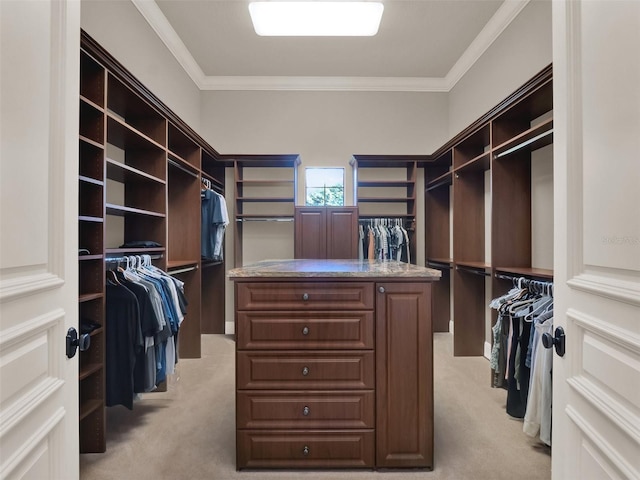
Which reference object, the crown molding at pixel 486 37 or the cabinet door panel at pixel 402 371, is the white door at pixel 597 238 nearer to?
the cabinet door panel at pixel 402 371

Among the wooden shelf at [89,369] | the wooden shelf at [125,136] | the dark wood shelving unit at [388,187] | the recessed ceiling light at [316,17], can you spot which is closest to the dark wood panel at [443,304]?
the dark wood shelving unit at [388,187]

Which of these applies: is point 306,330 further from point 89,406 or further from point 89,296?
point 89,406

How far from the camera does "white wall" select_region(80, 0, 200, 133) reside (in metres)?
2.42

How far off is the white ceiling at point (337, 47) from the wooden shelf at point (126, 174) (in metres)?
1.63

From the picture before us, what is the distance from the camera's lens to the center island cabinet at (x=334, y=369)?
1691 mm

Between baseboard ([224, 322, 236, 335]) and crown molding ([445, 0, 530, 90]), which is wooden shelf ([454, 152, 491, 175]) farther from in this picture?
baseboard ([224, 322, 236, 335])

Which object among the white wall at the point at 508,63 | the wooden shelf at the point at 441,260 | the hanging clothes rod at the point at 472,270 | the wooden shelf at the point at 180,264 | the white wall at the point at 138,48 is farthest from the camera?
the wooden shelf at the point at 441,260

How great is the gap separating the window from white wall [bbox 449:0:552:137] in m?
1.72

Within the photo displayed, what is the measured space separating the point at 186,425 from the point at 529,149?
3.38 metres

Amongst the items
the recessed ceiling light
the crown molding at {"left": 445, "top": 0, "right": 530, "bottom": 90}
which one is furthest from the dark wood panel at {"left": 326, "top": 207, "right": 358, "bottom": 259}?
the crown molding at {"left": 445, "top": 0, "right": 530, "bottom": 90}

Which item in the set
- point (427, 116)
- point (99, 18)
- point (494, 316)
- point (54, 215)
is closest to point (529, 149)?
point (494, 316)

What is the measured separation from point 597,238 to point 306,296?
123cm

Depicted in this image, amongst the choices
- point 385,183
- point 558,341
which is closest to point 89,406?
point 558,341

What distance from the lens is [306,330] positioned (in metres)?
1.70
